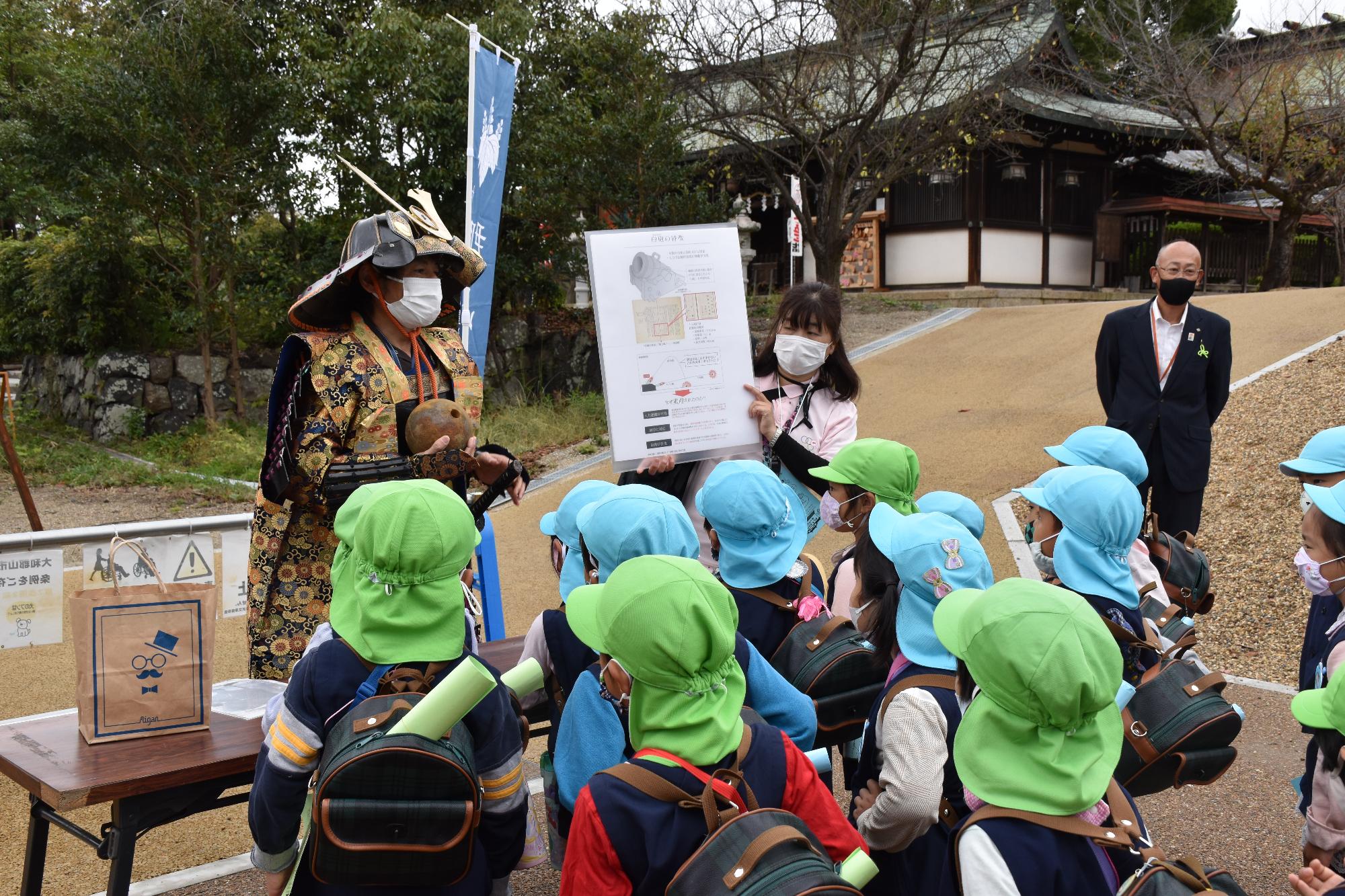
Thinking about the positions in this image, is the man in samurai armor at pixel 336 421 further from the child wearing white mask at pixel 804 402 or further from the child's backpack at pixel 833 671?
the child's backpack at pixel 833 671

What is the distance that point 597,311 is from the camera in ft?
11.0

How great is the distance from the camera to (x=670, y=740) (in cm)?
168

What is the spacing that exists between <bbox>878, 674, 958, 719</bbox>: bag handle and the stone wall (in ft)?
38.7

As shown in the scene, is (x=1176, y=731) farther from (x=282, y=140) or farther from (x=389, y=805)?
(x=282, y=140)

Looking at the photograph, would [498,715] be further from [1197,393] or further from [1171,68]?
[1171,68]

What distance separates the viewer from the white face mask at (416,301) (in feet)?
9.68

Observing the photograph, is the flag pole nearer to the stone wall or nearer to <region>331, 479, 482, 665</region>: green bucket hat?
<region>331, 479, 482, 665</region>: green bucket hat

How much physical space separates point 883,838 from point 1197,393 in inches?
135

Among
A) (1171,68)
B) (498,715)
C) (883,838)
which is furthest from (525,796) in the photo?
(1171,68)

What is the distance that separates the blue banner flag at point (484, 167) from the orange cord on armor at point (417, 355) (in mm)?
3435

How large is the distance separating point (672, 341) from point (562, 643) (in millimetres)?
1381

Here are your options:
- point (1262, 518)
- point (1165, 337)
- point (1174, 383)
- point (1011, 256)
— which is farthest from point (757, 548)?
point (1011, 256)

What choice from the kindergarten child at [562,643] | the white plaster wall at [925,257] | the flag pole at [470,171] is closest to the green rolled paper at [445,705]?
the kindergarten child at [562,643]

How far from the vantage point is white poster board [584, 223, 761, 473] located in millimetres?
3383
